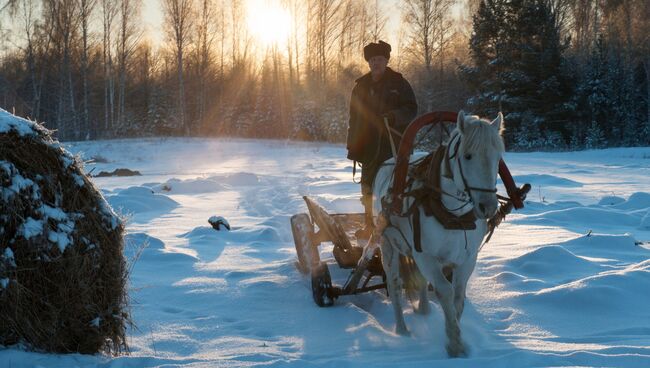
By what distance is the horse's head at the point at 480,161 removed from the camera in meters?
3.23

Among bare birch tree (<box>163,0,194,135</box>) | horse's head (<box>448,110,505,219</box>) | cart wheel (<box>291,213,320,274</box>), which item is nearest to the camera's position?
horse's head (<box>448,110,505,219</box>)

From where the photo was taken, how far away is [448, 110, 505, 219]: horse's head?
3.23 m

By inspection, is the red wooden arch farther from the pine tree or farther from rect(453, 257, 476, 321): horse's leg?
the pine tree

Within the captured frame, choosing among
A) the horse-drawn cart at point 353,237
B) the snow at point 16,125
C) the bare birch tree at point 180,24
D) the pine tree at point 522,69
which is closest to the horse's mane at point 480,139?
the horse-drawn cart at point 353,237

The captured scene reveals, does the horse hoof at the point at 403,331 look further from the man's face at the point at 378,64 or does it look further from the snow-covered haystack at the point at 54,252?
the man's face at the point at 378,64

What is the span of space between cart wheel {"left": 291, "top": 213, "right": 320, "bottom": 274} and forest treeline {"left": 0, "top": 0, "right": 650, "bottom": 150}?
2681 cm

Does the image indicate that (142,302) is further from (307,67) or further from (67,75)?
(307,67)

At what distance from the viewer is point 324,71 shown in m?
45.7

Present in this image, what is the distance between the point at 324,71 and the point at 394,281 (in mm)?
42416

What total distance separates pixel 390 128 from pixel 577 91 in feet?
96.1

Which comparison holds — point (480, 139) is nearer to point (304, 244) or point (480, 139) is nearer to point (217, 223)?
point (304, 244)

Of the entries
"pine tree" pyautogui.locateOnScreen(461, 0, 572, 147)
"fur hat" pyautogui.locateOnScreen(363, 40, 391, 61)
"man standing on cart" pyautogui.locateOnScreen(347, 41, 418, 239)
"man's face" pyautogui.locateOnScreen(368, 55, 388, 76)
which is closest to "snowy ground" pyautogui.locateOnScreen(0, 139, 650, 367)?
"man standing on cart" pyautogui.locateOnScreen(347, 41, 418, 239)

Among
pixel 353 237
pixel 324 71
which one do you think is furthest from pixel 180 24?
pixel 353 237

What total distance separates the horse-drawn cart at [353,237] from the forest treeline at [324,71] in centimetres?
2684
